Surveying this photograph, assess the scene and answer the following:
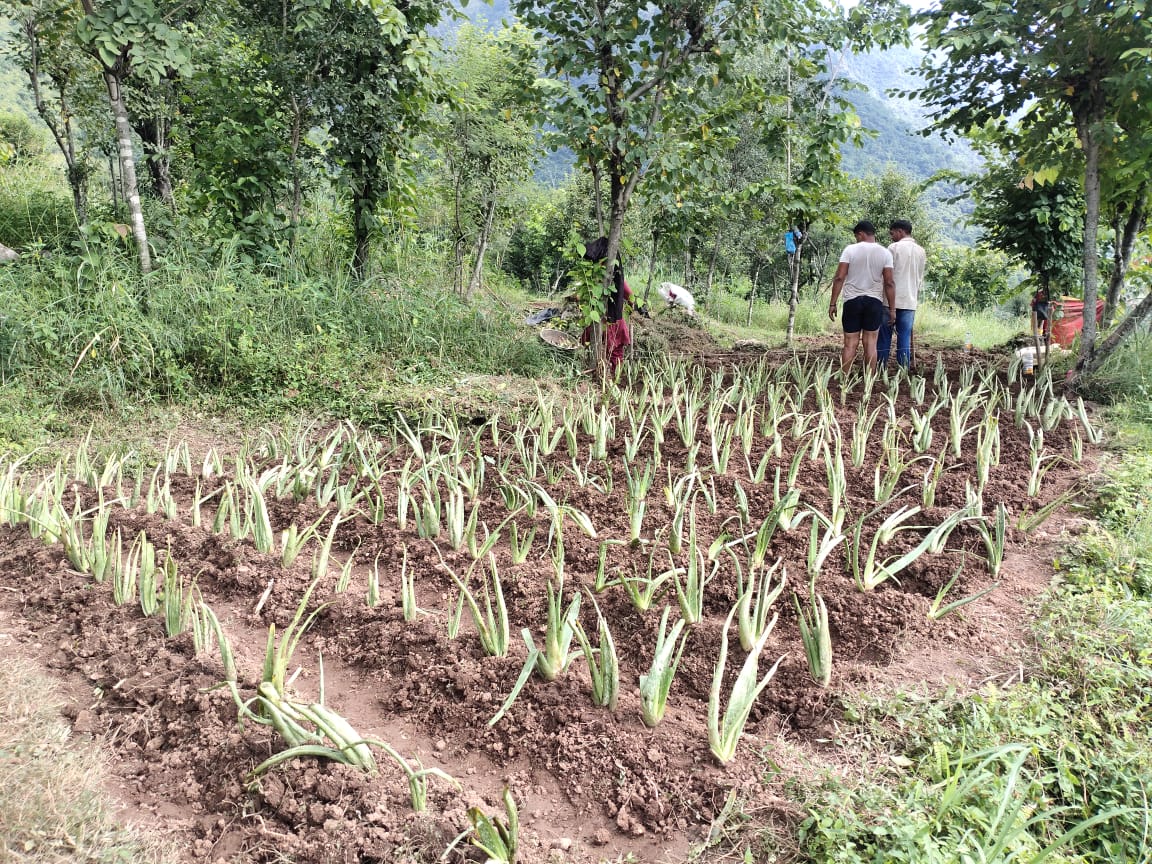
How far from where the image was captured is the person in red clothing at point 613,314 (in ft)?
19.8

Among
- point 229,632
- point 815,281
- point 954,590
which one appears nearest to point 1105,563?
point 954,590

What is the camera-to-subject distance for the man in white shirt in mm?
5852

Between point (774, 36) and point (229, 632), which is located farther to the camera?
point (774, 36)

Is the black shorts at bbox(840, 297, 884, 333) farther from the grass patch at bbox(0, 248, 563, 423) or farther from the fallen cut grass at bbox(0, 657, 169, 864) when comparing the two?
the fallen cut grass at bbox(0, 657, 169, 864)

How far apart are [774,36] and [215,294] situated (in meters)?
4.89

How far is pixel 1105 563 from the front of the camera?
250 centimetres

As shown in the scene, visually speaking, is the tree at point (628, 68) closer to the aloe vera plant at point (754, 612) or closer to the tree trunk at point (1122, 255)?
the aloe vera plant at point (754, 612)

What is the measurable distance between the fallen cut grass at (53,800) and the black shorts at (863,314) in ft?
19.0

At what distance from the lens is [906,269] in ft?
19.3

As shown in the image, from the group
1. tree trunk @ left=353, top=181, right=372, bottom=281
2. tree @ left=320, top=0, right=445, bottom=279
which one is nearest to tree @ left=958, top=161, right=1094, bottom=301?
tree @ left=320, top=0, right=445, bottom=279

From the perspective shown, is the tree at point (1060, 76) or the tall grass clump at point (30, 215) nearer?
the tree at point (1060, 76)

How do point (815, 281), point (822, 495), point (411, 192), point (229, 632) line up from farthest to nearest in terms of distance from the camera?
point (815, 281)
point (411, 192)
point (822, 495)
point (229, 632)

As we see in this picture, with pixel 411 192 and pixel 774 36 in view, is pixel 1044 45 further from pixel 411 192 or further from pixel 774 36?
pixel 411 192

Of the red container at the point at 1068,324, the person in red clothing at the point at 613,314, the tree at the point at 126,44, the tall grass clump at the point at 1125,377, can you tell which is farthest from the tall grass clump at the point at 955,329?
the tree at the point at 126,44
